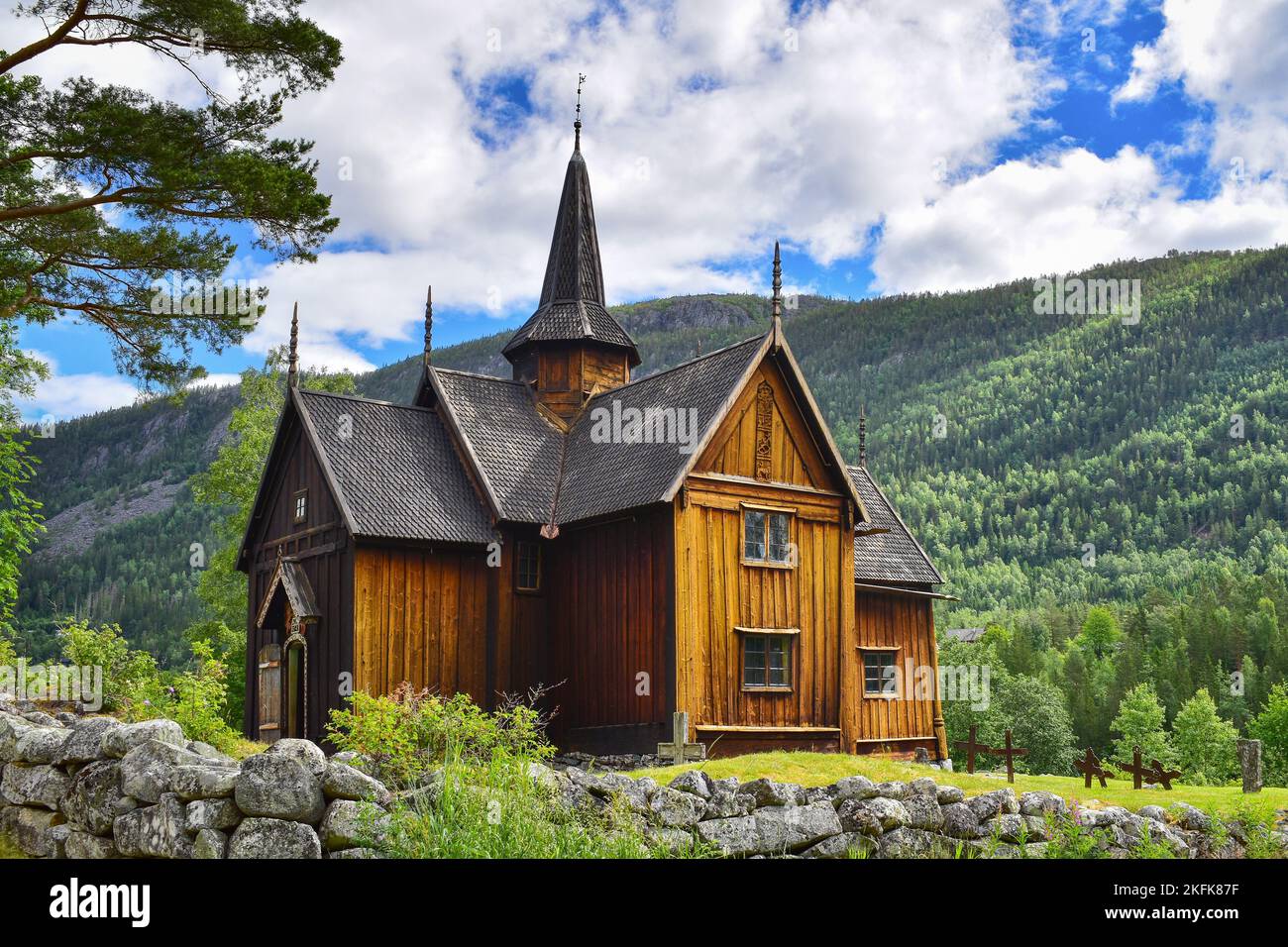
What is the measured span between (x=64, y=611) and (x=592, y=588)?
14237 centimetres

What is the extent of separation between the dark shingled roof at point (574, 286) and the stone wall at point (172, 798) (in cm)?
1871

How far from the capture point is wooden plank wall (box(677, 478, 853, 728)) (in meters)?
23.1

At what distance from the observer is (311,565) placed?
25.6 m

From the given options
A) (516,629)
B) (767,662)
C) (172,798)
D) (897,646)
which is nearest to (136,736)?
(172,798)

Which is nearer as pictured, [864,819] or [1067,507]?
[864,819]

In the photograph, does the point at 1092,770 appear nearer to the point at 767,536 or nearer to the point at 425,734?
the point at 767,536

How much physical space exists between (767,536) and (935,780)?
25.4 feet

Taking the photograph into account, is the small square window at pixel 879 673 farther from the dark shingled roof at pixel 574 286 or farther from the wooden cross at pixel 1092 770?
the dark shingled roof at pixel 574 286

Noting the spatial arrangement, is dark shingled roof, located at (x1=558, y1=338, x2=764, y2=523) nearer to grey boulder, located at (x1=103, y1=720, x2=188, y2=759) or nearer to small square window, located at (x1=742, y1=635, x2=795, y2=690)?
small square window, located at (x1=742, y1=635, x2=795, y2=690)

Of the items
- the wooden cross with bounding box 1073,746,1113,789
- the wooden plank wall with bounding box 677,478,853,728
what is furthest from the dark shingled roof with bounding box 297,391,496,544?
the wooden cross with bounding box 1073,746,1113,789

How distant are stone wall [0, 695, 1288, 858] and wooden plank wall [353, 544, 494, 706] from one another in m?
9.85

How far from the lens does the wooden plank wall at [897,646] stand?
30.3 metres

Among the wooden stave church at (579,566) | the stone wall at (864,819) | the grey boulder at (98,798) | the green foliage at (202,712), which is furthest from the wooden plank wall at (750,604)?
the grey boulder at (98,798)
